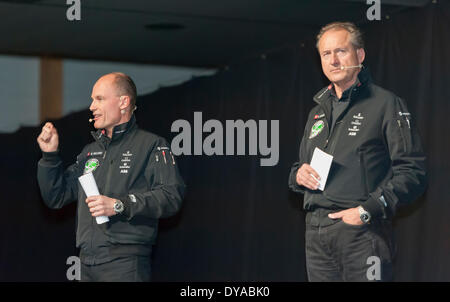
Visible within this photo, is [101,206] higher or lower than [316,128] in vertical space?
lower

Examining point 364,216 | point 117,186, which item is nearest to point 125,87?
point 117,186

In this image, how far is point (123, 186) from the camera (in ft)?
11.1

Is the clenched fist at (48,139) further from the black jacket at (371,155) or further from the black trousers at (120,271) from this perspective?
the black jacket at (371,155)

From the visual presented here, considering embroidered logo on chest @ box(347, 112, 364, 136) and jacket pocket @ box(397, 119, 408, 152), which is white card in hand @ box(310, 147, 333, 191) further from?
jacket pocket @ box(397, 119, 408, 152)

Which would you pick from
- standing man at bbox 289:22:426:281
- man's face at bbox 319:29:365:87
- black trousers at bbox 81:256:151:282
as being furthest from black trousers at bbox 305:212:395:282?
black trousers at bbox 81:256:151:282

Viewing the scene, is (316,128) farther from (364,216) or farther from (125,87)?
(125,87)

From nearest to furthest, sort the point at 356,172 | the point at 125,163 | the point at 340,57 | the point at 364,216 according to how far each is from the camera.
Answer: the point at 364,216 < the point at 356,172 < the point at 340,57 < the point at 125,163

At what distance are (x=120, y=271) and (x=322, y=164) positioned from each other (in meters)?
0.99

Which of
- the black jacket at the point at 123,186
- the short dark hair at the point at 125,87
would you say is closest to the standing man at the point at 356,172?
the black jacket at the point at 123,186

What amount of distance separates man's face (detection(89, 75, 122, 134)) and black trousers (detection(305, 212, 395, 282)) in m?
1.07

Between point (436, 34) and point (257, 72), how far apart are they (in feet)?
A: 7.28

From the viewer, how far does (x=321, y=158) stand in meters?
3.11
